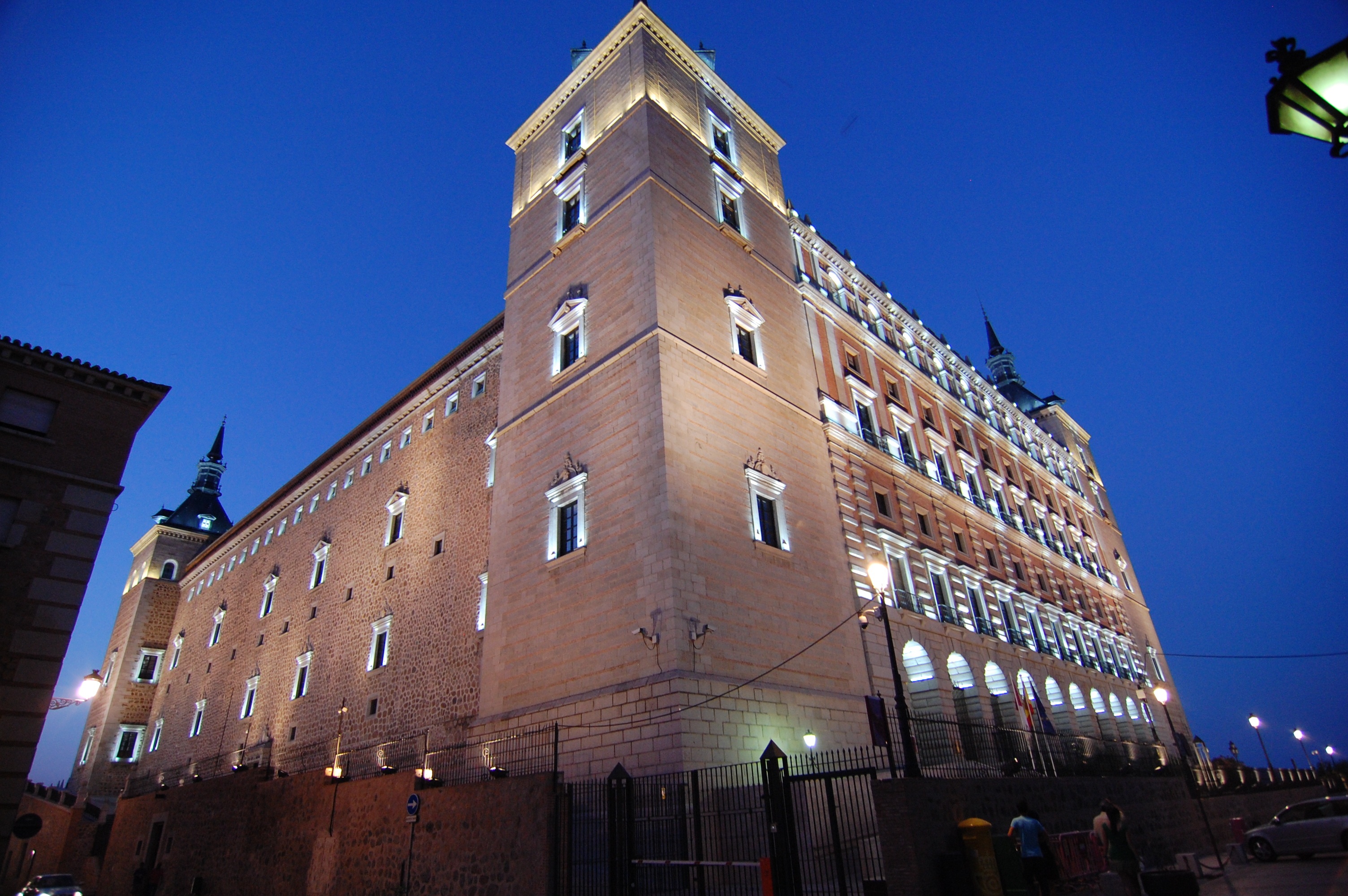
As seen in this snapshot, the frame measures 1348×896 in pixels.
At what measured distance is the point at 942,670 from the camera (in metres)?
22.4

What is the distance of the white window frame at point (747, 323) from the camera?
22375 mm

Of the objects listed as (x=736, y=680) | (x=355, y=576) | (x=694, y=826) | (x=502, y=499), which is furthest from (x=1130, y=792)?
(x=355, y=576)

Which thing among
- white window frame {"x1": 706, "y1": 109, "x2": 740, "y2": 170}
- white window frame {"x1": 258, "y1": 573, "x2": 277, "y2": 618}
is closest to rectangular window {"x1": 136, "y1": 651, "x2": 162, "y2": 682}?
white window frame {"x1": 258, "y1": 573, "x2": 277, "y2": 618}

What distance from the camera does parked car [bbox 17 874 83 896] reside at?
18.4 meters

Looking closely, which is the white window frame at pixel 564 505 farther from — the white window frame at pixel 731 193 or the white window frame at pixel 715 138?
the white window frame at pixel 715 138

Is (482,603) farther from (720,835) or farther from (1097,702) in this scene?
(1097,702)

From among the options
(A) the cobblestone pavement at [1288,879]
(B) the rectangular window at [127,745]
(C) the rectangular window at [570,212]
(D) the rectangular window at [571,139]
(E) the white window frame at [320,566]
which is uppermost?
(D) the rectangular window at [571,139]

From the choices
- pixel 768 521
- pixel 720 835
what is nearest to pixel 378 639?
pixel 768 521

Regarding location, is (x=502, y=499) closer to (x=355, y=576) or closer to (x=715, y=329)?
(x=715, y=329)

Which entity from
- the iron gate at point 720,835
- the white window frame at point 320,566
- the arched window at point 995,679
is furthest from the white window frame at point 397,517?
the arched window at point 995,679

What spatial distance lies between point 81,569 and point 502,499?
9748 millimetres

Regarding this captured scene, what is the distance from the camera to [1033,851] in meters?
10.1

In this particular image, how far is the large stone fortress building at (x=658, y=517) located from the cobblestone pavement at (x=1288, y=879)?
7508 millimetres

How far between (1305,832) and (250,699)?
37.3m
